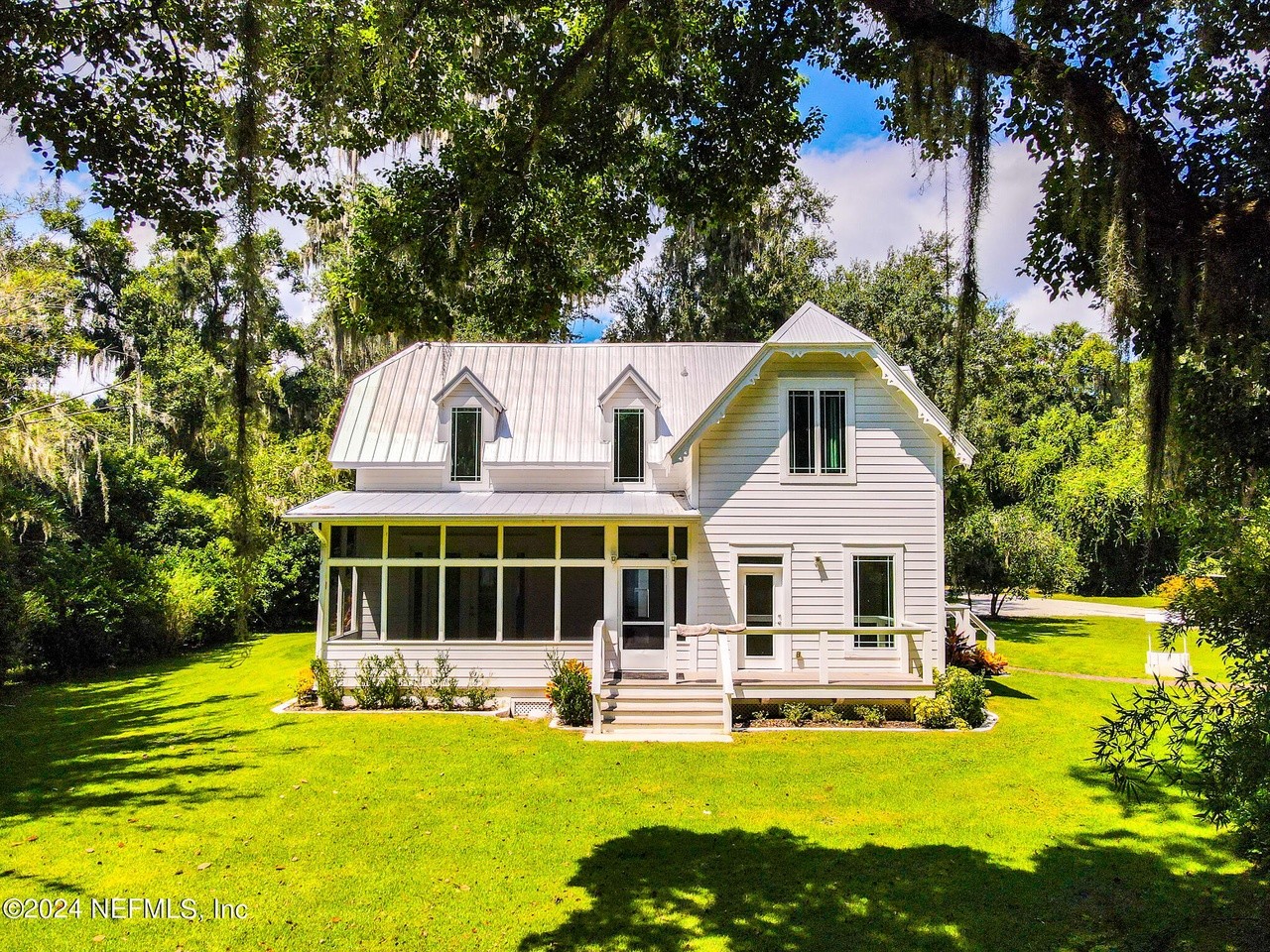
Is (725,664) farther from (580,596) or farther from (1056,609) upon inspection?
(1056,609)

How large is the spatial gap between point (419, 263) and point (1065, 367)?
4708 centimetres

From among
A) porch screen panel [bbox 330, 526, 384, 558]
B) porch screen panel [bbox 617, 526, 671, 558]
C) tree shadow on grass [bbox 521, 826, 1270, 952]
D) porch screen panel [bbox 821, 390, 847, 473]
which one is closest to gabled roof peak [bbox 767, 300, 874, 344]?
porch screen panel [bbox 821, 390, 847, 473]

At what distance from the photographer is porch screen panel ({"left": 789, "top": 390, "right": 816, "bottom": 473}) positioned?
14.9m

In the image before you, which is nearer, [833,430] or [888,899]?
[888,899]

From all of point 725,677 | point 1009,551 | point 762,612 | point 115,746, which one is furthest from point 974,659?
point 115,746

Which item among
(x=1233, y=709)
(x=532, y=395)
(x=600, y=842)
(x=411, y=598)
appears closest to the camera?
(x=1233, y=709)

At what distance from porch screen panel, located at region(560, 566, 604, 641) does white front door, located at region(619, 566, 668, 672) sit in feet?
7.63

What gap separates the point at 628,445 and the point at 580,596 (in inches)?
141

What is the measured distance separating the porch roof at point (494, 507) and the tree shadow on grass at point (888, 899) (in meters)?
7.37

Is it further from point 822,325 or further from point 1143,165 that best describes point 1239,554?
point 822,325

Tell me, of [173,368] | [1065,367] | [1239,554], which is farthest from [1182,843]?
[1065,367]

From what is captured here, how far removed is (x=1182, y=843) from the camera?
818cm

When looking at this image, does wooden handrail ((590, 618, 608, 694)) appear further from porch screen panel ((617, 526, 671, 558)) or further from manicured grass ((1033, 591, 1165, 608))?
manicured grass ((1033, 591, 1165, 608))

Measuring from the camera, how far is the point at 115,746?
40.0ft
